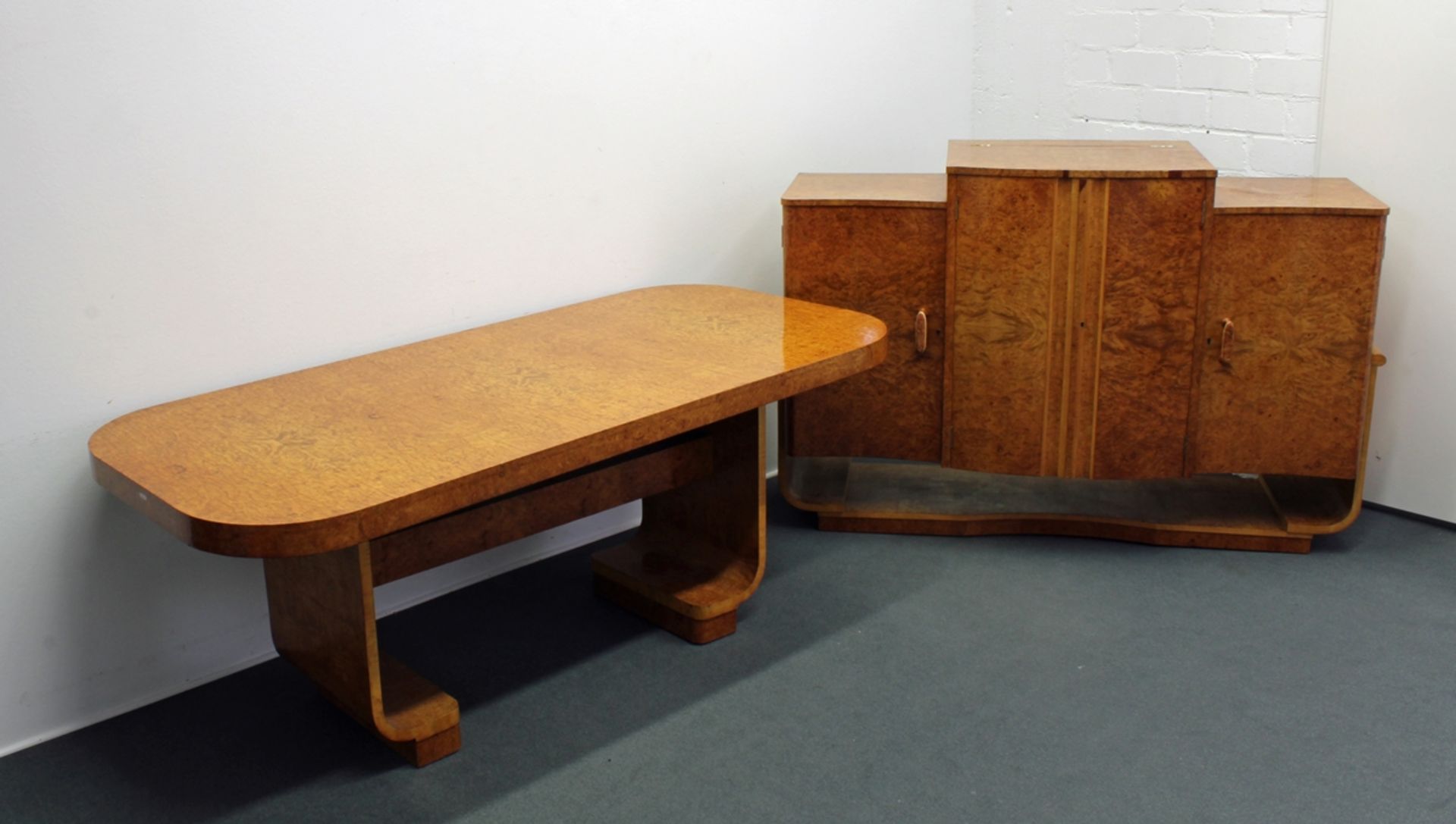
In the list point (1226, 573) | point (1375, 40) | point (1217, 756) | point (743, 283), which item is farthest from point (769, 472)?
point (1375, 40)

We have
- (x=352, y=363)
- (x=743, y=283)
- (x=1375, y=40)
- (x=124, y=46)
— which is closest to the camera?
(x=124, y=46)

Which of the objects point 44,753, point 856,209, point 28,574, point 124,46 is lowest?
point 44,753

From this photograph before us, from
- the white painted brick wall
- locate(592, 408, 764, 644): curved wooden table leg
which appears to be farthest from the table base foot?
the white painted brick wall

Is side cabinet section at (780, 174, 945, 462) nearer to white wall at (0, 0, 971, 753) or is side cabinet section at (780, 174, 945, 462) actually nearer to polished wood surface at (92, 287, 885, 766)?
polished wood surface at (92, 287, 885, 766)

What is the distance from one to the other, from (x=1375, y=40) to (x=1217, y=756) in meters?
1.89

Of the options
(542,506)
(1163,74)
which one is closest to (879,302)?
(542,506)

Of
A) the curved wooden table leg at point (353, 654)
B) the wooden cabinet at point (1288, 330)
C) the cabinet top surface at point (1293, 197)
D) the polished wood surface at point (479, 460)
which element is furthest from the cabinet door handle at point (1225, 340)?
the curved wooden table leg at point (353, 654)

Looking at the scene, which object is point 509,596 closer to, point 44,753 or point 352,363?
point 352,363

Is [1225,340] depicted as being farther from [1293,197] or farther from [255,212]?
[255,212]

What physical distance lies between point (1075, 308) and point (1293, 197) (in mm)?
553

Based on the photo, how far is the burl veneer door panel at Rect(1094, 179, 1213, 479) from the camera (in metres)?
2.92

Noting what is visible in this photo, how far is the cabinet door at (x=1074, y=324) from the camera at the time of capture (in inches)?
116

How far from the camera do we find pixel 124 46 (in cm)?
236

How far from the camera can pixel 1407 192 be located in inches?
127
